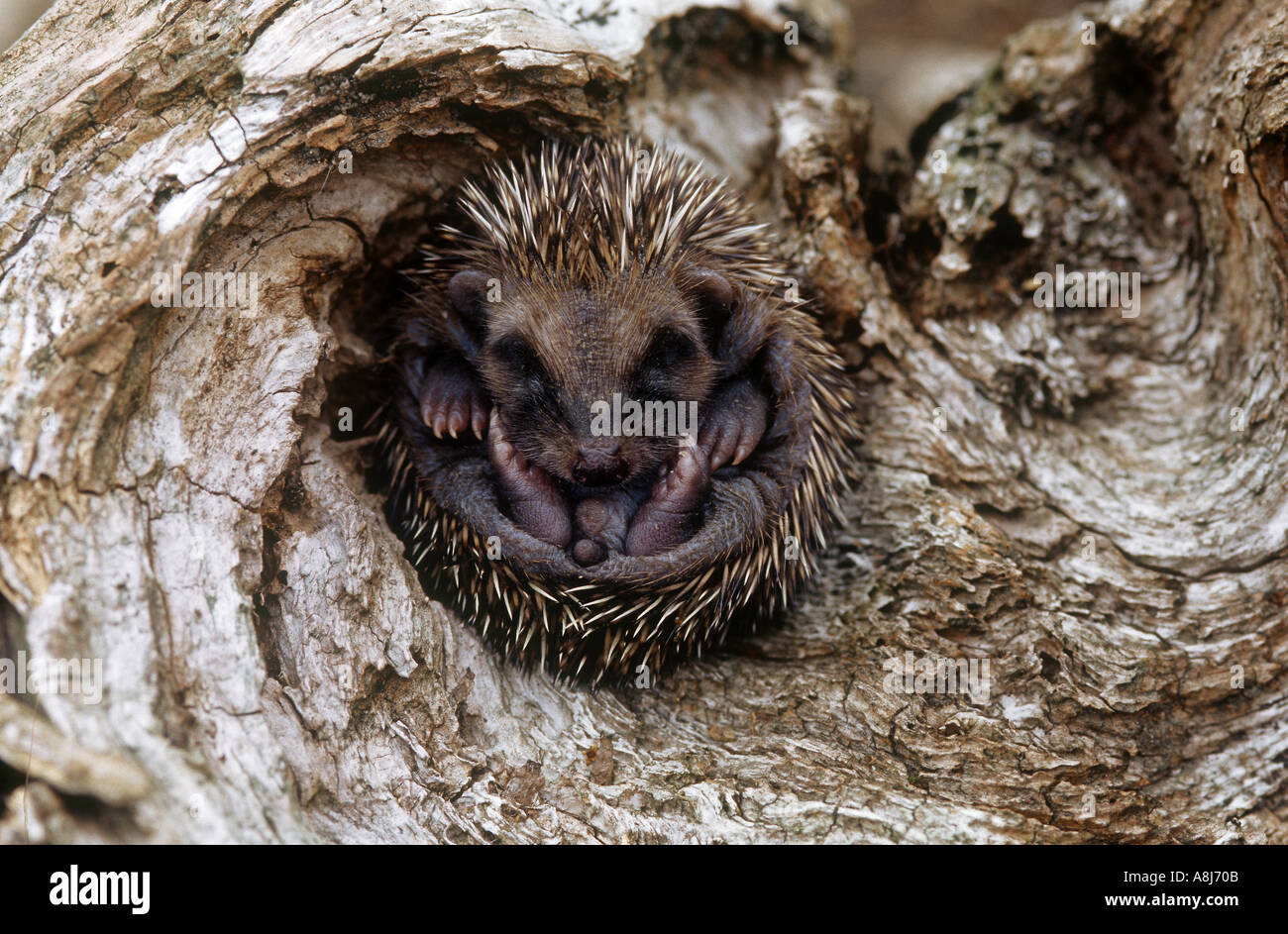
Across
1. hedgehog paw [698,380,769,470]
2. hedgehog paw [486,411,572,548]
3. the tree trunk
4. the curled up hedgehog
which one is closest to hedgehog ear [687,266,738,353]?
the curled up hedgehog

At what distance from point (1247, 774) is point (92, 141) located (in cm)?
605

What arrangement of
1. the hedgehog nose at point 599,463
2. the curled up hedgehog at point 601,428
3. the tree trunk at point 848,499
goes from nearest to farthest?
the tree trunk at point 848,499, the hedgehog nose at point 599,463, the curled up hedgehog at point 601,428

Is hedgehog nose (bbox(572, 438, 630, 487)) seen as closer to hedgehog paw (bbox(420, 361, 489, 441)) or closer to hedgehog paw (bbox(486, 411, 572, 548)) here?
hedgehog paw (bbox(486, 411, 572, 548))

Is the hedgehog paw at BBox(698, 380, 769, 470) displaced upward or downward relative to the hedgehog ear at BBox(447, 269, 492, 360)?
downward

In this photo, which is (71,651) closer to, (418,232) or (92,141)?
(92,141)

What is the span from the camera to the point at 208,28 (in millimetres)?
4391

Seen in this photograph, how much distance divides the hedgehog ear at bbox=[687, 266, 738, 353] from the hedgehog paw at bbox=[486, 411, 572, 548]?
4.00 ft

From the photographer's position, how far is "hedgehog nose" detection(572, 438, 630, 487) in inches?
183

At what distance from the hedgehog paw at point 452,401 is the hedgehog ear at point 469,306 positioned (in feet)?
0.50

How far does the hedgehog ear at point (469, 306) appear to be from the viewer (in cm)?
518

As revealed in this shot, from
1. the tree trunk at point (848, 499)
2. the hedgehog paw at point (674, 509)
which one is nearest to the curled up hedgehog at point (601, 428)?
the hedgehog paw at point (674, 509)

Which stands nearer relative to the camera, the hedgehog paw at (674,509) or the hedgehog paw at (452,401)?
the hedgehog paw at (674,509)

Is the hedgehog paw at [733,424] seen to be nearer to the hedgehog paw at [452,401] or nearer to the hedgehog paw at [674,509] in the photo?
the hedgehog paw at [674,509]

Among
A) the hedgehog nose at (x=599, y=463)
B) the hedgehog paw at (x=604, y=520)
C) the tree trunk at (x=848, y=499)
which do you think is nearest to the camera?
the tree trunk at (x=848, y=499)
